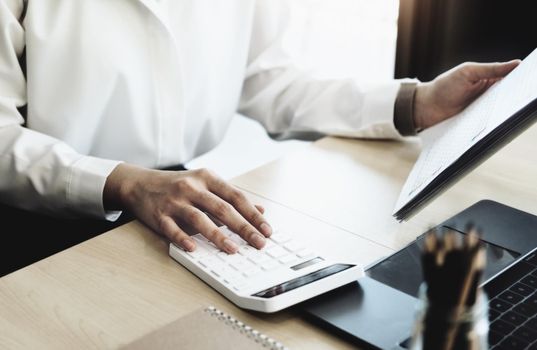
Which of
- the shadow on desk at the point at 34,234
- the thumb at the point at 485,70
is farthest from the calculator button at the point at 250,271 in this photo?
the thumb at the point at 485,70

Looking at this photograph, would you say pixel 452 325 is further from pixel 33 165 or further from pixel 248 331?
pixel 33 165

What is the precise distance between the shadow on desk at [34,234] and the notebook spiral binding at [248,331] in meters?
0.53

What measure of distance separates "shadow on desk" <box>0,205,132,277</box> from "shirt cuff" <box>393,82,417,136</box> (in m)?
0.53

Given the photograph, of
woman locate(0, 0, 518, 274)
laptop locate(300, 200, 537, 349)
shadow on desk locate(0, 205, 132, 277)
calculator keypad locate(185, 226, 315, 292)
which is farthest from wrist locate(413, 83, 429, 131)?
shadow on desk locate(0, 205, 132, 277)

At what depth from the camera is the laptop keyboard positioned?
697 mm

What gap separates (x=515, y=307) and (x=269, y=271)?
271mm

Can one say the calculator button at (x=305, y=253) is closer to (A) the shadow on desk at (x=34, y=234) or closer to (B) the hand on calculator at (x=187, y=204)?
(B) the hand on calculator at (x=187, y=204)

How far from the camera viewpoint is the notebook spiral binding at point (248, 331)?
0.70 metres

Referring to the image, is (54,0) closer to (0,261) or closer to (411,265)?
(0,261)

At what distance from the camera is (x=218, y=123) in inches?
60.2

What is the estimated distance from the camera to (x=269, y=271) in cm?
82

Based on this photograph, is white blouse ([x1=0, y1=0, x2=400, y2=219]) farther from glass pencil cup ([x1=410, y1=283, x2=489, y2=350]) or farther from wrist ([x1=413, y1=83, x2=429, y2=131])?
glass pencil cup ([x1=410, y1=283, x2=489, y2=350])

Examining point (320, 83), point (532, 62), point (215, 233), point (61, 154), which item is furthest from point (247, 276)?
point (320, 83)

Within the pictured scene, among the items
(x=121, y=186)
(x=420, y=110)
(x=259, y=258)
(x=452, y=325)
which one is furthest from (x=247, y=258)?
(x=420, y=110)
